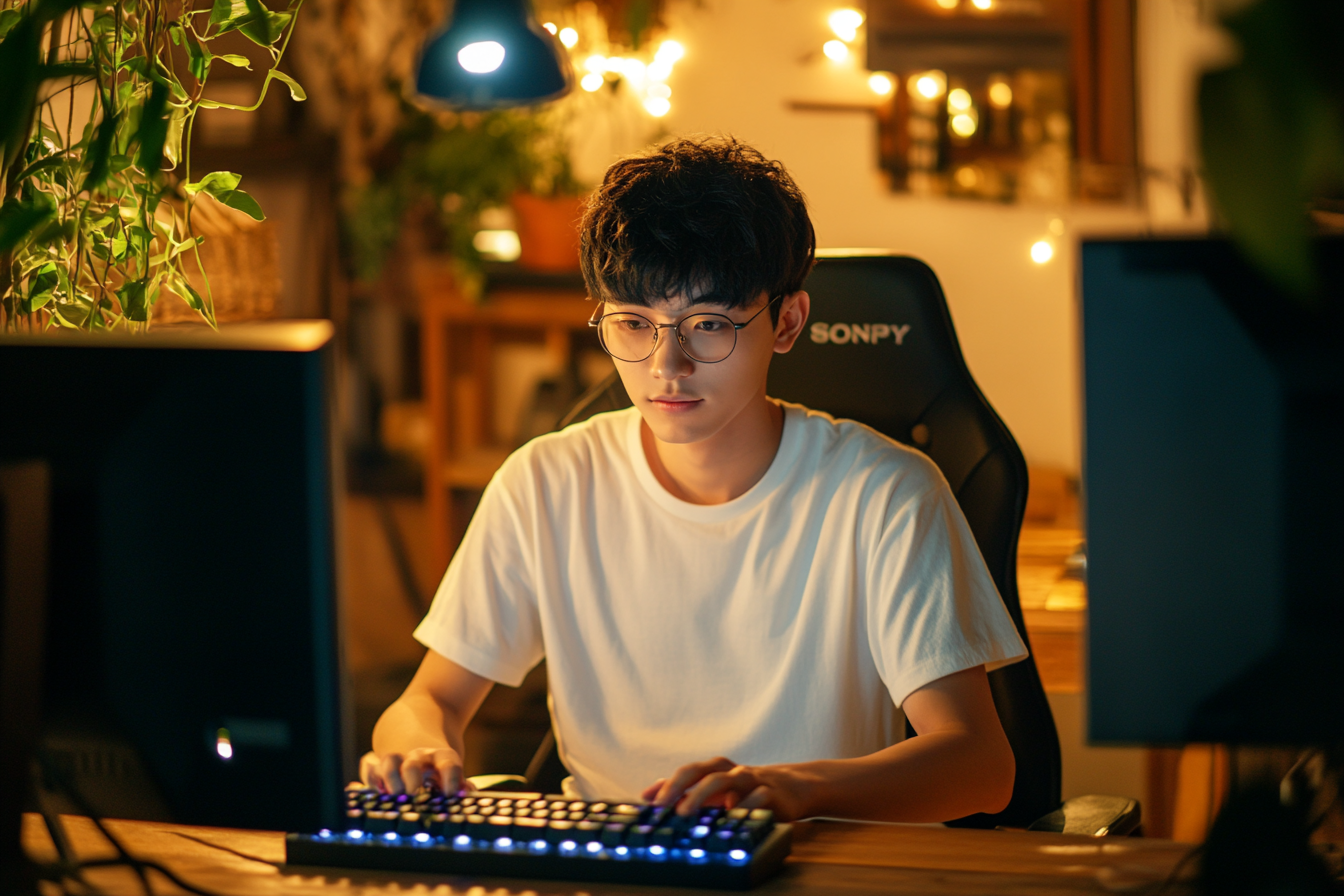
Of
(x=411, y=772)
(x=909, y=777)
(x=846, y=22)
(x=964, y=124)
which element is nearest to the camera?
(x=411, y=772)

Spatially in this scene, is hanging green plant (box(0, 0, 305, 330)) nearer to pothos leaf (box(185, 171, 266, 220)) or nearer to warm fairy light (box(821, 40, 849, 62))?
pothos leaf (box(185, 171, 266, 220))

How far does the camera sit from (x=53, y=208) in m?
1.02

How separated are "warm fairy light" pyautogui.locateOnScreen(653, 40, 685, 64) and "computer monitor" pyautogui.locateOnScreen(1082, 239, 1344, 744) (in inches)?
116

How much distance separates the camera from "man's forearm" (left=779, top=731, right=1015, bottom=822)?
3.80ft

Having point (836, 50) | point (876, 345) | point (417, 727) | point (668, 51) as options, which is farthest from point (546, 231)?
point (417, 727)

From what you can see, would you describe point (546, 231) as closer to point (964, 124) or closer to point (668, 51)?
point (668, 51)

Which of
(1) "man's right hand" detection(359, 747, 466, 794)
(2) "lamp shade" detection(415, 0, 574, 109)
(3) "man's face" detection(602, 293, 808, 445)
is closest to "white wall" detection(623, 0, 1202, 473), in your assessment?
(2) "lamp shade" detection(415, 0, 574, 109)

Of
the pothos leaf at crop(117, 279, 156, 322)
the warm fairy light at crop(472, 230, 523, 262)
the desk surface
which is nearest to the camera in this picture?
the desk surface

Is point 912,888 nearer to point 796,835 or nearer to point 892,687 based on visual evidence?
point 796,835

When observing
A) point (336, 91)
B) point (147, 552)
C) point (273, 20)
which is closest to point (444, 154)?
point (336, 91)

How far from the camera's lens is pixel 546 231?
359cm

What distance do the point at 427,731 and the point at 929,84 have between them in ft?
7.93

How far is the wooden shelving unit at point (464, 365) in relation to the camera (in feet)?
12.0

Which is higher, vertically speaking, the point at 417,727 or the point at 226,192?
the point at 226,192
